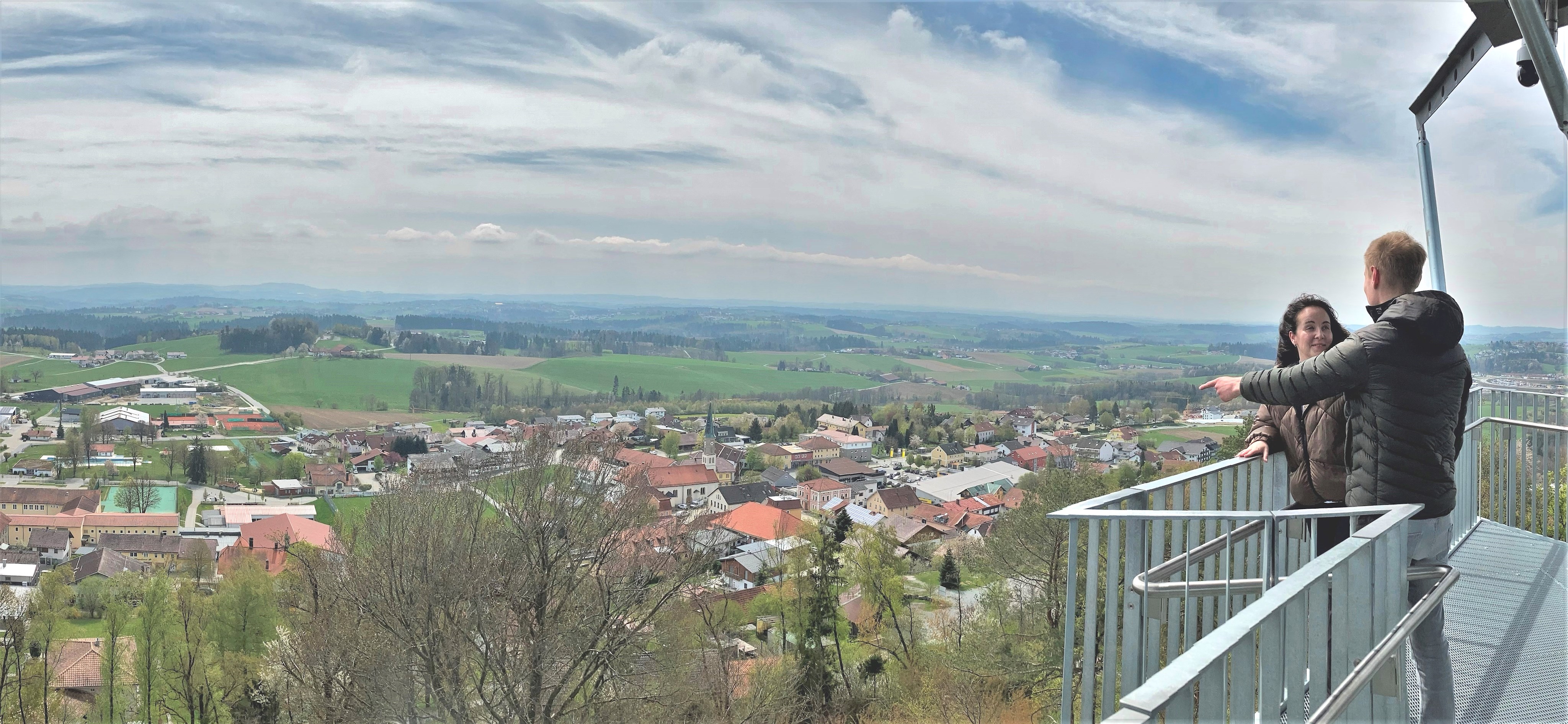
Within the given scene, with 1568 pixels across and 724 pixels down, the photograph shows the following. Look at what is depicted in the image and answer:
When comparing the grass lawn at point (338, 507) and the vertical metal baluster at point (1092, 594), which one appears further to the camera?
the grass lawn at point (338, 507)

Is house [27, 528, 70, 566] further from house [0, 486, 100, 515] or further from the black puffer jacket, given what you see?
the black puffer jacket

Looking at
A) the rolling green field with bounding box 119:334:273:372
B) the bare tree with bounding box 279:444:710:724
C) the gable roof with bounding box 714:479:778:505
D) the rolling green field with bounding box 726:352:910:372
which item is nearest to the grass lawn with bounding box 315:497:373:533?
the gable roof with bounding box 714:479:778:505

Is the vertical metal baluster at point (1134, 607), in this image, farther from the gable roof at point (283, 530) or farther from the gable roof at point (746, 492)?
the gable roof at point (746, 492)

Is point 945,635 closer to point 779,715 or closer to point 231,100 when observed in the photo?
point 779,715

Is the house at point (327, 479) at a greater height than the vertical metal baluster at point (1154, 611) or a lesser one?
lesser

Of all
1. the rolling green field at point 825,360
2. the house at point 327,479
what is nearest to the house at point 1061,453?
the house at point 327,479

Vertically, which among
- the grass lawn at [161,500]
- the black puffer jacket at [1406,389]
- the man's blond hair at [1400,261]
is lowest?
the grass lawn at [161,500]

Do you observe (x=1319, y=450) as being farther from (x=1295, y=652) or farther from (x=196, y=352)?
(x=196, y=352)

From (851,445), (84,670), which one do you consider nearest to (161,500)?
(84,670)
